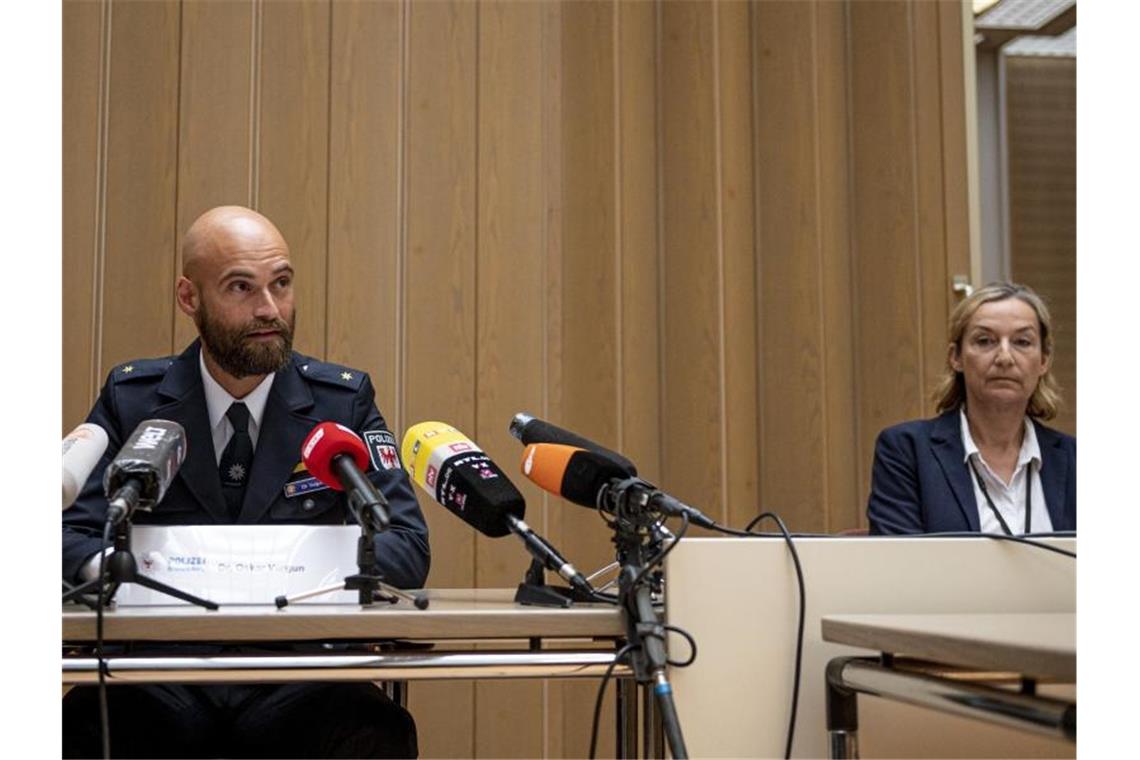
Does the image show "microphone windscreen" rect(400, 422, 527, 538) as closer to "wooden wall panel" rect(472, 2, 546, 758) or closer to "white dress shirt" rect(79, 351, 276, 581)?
"white dress shirt" rect(79, 351, 276, 581)

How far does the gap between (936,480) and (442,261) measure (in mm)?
1436

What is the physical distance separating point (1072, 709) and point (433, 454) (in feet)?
3.19

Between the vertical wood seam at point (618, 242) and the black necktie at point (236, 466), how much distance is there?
1.51 meters

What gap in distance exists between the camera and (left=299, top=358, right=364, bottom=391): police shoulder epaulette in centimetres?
250

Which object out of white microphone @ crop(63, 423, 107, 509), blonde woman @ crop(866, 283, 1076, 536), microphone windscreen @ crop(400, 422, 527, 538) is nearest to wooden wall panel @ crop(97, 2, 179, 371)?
white microphone @ crop(63, 423, 107, 509)

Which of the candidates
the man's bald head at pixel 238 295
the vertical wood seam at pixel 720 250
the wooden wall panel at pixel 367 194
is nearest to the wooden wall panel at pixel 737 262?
the vertical wood seam at pixel 720 250

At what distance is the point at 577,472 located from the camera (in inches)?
66.1

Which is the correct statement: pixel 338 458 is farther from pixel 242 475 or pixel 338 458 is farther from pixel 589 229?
pixel 589 229

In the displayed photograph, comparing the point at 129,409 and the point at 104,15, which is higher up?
the point at 104,15

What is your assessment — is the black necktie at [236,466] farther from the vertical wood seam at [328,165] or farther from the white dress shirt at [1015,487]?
the white dress shirt at [1015,487]

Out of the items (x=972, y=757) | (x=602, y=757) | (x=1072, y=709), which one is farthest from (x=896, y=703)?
(x=602, y=757)

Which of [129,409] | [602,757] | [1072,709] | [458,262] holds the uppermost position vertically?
[458,262]
